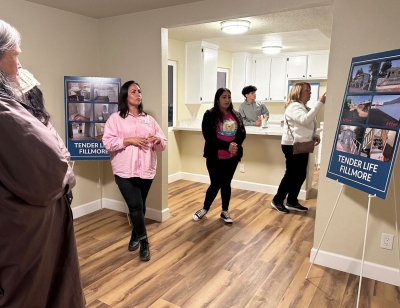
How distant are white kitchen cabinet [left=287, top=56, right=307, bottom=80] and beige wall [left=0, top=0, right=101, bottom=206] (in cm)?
428

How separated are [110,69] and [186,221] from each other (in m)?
1.91

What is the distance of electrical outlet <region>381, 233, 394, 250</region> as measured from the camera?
7.54 ft

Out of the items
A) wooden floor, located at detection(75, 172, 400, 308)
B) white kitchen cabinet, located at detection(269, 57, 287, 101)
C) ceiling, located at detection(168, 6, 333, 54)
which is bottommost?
wooden floor, located at detection(75, 172, 400, 308)

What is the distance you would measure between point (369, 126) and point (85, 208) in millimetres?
3022

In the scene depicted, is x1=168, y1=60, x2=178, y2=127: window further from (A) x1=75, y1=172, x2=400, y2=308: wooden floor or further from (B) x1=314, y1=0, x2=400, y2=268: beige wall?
(B) x1=314, y1=0, x2=400, y2=268: beige wall

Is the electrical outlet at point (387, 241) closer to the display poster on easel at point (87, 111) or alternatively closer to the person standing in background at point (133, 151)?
the person standing in background at point (133, 151)

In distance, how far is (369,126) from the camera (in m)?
1.98

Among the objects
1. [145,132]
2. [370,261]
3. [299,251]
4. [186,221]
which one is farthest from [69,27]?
[370,261]

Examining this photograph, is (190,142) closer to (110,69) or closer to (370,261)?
(110,69)

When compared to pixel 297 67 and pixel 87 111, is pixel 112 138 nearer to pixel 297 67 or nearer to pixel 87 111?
pixel 87 111

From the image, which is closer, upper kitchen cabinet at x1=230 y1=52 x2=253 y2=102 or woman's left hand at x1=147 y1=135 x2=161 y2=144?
woman's left hand at x1=147 y1=135 x2=161 y2=144

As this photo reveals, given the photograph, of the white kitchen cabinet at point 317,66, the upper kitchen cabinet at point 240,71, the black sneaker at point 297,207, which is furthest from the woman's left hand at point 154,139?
the white kitchen cabinet at point 317,66

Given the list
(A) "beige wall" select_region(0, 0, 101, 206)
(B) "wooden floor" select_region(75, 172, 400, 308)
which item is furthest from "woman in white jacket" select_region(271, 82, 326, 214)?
(A) "beige wall" select_region(0, 0, 101, 206)

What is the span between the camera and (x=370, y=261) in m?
2.39
